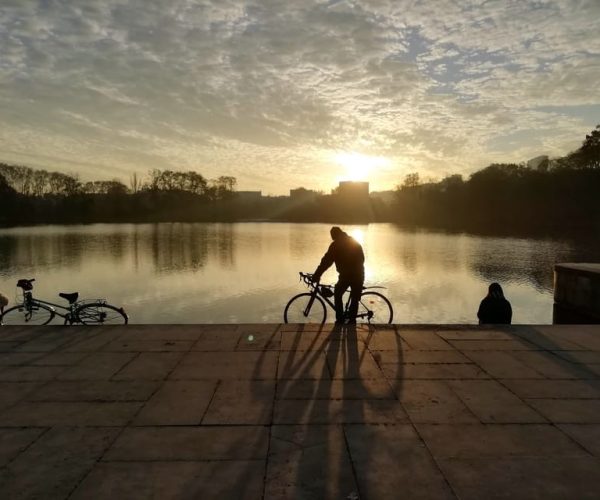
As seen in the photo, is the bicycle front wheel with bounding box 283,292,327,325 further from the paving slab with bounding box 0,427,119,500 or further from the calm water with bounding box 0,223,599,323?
the calm water with bounding box 0,223,599,323

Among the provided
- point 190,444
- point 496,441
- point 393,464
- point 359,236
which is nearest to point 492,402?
point 496,441

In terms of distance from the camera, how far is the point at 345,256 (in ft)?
28.7

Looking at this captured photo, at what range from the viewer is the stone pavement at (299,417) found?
3379 millimetres

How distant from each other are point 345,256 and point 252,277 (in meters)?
16.5

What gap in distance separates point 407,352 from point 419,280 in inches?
712

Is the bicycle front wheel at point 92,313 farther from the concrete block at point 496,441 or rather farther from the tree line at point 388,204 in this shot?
the tree line at point 388,204

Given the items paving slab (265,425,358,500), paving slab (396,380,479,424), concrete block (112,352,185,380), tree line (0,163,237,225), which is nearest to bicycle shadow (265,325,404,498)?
paving slab (265,425,358,500)

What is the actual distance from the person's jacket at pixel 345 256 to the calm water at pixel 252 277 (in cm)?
715

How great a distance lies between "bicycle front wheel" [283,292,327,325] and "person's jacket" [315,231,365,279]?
3.08 feet

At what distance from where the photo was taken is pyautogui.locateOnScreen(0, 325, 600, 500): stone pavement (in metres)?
3.38

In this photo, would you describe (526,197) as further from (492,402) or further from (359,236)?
(492,402)

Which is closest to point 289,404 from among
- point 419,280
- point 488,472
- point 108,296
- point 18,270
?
point 488,472

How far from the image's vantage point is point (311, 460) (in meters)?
3.66

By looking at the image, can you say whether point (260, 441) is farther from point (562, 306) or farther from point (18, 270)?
point (18, 270)
